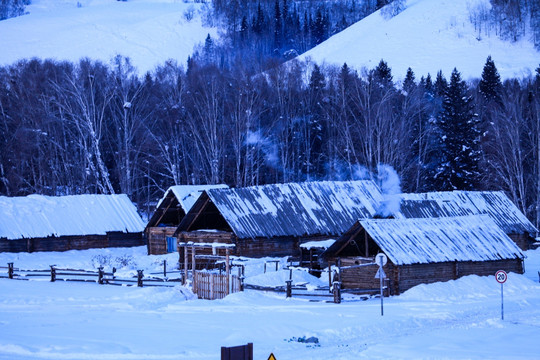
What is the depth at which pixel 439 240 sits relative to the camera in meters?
32.3

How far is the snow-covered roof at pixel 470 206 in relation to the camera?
45.4m

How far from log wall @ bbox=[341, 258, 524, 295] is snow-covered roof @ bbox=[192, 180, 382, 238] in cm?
889

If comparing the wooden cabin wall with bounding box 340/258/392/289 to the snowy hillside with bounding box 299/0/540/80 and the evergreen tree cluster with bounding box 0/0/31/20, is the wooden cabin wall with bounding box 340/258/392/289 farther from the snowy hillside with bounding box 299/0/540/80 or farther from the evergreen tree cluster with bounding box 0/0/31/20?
the evergreen tree cluster with bounding box 0/0/31/20

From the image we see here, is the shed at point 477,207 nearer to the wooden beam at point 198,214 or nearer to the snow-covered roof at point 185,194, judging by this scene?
the wooden beam at point 198,214

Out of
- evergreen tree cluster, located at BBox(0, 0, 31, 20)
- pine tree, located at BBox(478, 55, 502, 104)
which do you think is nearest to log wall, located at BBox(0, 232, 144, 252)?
pine tree, located at BBox(478, 55, 502, 104)

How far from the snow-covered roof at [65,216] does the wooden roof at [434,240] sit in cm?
2255

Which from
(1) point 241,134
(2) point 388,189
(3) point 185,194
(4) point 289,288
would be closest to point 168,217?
(3) point 185,194

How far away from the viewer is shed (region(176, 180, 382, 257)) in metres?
40.3

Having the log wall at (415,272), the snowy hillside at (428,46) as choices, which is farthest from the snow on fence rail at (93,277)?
the snowy hillside at (428,46)

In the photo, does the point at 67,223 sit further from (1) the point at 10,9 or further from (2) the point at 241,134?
(1) the point at 10,9

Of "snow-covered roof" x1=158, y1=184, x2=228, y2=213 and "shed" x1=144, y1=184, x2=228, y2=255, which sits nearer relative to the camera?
"snow-covered roof" x1=158, y1=184, x2=228, y2=213

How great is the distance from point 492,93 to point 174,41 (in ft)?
261

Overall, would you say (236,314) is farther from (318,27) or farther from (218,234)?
(318,27)

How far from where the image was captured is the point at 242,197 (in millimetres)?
41938
